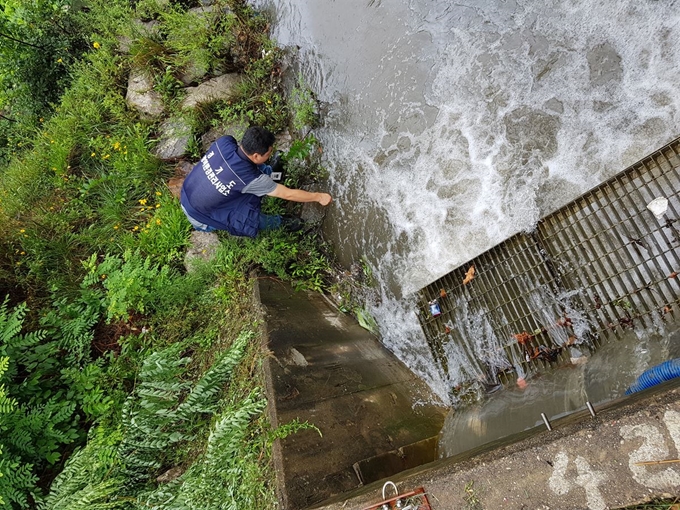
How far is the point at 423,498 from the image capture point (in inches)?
93.0

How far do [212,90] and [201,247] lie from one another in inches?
82.3

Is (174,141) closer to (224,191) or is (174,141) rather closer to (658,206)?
(224,191)

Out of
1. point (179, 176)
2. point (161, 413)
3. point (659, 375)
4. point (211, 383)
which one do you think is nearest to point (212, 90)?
point (179, 176)

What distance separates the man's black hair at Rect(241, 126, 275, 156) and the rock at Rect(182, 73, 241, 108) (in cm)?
186

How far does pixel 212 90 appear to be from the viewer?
17.6 feet

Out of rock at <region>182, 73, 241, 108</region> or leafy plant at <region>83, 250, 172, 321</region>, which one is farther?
rock at <region>182, 73, 241, 108</region>

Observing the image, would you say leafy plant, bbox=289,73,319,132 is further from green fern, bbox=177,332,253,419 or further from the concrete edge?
green fern, bbox=177,332,253,419

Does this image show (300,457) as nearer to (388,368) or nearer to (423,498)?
(423,498)

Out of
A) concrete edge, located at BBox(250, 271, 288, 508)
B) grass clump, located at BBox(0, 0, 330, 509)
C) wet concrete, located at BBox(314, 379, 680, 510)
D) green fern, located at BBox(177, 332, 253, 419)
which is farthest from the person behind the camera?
green fern, located at BBox(177, 332, 253, 419)

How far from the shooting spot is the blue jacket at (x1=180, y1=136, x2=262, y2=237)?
3861 millimetres

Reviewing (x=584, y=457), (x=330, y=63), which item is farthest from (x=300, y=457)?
(x=330, y=63)

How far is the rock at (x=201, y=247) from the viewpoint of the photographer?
464 cm

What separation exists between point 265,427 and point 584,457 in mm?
1967

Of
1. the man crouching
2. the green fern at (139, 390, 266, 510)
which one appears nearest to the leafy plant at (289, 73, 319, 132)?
the man crouching
